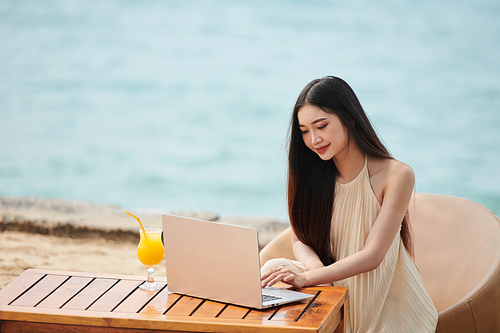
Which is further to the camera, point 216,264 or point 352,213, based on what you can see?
point 352,213

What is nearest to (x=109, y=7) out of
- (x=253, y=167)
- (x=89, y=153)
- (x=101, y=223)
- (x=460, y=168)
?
(x=89, y=153)

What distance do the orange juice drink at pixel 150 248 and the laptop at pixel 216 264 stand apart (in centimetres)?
9

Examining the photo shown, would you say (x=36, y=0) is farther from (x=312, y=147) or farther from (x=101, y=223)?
(x=312, y=147)

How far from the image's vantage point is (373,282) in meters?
1.68

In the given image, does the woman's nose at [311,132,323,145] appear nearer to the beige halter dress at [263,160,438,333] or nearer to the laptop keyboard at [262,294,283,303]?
the beige halter dress at [263,160,438,333]

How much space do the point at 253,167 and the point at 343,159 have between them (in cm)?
692

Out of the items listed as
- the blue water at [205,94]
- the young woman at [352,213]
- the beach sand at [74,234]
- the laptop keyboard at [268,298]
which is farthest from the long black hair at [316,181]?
the blue water at [205,94]

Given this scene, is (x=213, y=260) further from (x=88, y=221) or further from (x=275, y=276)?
(x=88, y=221)

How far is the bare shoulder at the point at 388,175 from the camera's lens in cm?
164

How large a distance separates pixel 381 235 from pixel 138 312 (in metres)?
0.77

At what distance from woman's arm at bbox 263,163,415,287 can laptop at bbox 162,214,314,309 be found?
0.19 m

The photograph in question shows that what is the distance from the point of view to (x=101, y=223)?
441 cm

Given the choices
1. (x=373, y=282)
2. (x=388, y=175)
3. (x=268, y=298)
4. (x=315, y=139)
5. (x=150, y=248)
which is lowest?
(x=373, y=282)

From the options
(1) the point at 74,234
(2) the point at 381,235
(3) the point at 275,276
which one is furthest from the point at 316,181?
(1) the point at 74,234
